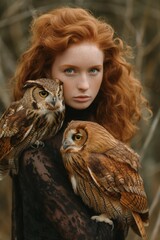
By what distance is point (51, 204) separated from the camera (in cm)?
272

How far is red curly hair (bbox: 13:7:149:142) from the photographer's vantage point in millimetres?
2961

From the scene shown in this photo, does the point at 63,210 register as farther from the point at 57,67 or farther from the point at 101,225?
the point at 57,67

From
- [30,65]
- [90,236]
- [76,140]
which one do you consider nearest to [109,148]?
[76,140]

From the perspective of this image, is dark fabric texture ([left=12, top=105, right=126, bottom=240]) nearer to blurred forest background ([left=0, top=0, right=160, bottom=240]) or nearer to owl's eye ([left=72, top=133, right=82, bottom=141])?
owl's eye ([left=72, top=133, right=82, bottom=141])

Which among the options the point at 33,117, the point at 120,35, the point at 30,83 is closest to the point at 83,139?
the point at 33,117

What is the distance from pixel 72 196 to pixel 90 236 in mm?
162

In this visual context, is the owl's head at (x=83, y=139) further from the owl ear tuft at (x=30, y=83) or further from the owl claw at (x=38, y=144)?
the owl ear tuft at (x=30, y=83)

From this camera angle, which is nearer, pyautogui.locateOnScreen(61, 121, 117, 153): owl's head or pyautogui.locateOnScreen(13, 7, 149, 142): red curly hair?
pyautogui.locateOnScreen(61, 121, 117, 153): owl's head

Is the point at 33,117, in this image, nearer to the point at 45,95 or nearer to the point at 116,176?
the point at 45,95

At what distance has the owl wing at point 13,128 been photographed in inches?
113

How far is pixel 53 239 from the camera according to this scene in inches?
109

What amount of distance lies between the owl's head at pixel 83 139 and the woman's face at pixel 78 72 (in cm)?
20

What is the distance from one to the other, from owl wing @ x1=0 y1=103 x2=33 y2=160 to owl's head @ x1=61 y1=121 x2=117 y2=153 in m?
0.19

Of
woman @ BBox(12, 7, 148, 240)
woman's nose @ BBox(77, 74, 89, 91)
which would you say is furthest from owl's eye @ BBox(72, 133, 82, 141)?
woman's nose @ BBox(77, 74, 89, 91)
